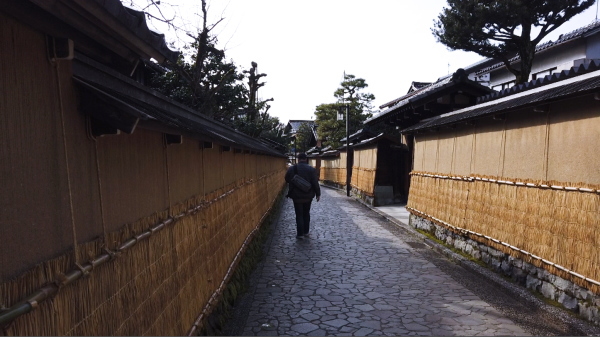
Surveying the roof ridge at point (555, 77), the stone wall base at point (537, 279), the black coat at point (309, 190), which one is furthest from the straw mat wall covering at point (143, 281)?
the roof ridge at point (555, 77)

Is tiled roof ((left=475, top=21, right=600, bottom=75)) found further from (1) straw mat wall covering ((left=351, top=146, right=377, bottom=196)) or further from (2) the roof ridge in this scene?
(2) the roof ridge

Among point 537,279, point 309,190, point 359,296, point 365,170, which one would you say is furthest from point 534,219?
point 365,170

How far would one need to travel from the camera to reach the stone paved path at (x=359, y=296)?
21.6 ft

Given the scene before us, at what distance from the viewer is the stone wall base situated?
6294mm

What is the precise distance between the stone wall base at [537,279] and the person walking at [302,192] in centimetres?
424

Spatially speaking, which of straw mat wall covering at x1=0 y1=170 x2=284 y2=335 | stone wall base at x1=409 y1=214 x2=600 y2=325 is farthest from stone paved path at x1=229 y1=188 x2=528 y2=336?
straw mat wall covering at x1=0 y1=170 x2=284 y2=335

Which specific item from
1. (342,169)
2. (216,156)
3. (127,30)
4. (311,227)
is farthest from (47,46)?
(342,169)

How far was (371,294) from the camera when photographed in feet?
27.1

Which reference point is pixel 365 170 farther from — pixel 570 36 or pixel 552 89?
pixel 552 89

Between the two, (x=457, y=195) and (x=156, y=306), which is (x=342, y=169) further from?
Result: (x=156, y=306)

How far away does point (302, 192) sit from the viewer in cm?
1369

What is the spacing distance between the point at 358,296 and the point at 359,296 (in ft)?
0.07

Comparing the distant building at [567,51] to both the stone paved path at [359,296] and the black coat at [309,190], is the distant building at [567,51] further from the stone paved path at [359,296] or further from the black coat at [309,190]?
the stone paved path at [359,296]

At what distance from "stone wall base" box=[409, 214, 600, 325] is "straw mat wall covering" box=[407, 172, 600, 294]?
14 centimetres
